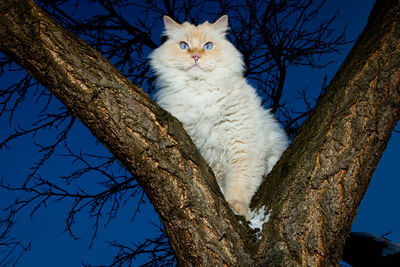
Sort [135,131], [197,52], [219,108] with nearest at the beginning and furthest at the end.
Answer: [135,131] < [219,108] < [197,52]

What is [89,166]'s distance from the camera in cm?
362

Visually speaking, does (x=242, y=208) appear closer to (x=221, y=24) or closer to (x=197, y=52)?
(x=197, y=52)

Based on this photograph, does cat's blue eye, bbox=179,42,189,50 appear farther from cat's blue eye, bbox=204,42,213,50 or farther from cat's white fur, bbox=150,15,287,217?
cat's blue eye, bbox=204,42,213,50

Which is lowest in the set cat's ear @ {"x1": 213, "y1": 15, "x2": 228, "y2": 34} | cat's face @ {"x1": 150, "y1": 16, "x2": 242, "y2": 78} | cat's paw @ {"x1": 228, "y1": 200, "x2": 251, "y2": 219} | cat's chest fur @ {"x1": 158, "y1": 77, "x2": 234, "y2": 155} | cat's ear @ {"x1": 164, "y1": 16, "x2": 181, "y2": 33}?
cat's paw @ {"x1": 228, "y1": 200, "x2": 251, "y2": 219}

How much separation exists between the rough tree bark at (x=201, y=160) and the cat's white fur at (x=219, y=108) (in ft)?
1.52

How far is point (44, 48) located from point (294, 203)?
4.16 feet

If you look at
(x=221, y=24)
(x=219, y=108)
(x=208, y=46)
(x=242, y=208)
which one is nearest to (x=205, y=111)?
(x=219, y=108)

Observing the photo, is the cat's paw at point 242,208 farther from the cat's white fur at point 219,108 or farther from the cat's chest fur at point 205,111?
the cat's chest fur at point 205,111

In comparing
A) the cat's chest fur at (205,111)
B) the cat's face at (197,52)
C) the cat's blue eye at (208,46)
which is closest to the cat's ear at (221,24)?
the cat's face at (197,52)

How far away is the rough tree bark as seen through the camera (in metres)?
1.39

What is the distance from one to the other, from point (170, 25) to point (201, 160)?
1.59 m

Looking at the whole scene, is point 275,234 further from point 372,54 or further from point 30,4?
point 30,4

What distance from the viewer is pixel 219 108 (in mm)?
2217

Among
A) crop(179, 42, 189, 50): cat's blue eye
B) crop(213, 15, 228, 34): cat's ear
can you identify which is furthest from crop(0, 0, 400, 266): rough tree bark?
crop(213, 15, 228, 34): cat's ear
